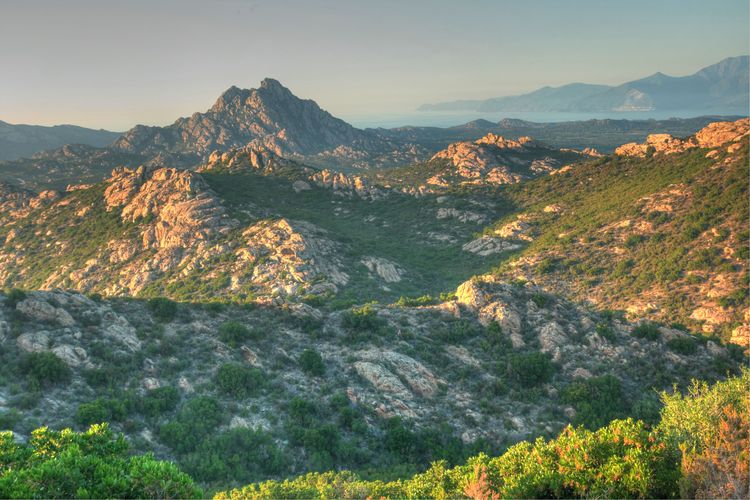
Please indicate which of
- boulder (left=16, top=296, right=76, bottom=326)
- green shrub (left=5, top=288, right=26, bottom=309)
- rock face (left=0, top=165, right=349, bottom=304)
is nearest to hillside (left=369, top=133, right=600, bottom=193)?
rock face (left=0, top=165, right=349, bottom=304)

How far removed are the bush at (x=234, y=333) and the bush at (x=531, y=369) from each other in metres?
22.1

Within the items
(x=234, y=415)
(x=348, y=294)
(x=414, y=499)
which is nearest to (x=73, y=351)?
(x=234, y=415)

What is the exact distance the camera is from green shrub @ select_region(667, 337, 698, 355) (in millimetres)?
32562

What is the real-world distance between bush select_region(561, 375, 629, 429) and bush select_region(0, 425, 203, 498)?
24.9 meters

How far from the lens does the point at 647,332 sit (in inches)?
1351

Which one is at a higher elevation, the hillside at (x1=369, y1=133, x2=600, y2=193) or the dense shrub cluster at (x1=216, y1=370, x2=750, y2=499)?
the hillside at (x1=369, y1=133, x2=600, y2=193)

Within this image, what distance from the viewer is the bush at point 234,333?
33250 mm

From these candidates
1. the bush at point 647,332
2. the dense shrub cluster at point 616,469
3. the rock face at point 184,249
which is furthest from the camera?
the rock face at point 184,249

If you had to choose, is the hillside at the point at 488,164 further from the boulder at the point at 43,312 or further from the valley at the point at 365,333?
the boulder at the point at 43,312

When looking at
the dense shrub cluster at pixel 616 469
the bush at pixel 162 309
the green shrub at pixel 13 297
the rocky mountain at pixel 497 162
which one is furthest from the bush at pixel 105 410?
the rocky mountain at pixel 497 162

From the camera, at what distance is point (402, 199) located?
413 ft

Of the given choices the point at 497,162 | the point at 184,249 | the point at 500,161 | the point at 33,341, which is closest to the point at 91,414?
the point at 33,341

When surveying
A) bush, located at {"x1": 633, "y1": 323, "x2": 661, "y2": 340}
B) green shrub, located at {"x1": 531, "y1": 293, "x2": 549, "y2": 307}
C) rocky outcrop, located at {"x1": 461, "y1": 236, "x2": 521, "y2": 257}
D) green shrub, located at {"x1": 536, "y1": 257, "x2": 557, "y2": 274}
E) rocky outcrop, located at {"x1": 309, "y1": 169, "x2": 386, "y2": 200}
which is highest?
rocky outcrop, located at {"x1": 309, "y1": 169, "x2": 386, "y2": 200}

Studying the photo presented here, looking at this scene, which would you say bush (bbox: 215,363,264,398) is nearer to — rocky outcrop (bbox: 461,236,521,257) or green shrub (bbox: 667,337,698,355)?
green shrub (bbox: 667,337,698,355)
